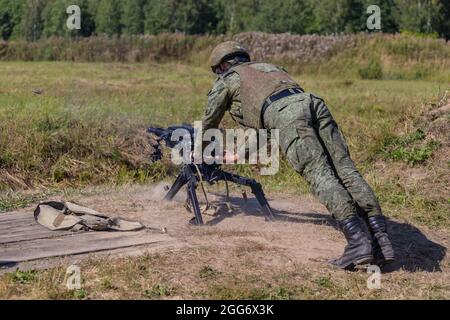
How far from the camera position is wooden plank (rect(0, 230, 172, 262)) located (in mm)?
6605

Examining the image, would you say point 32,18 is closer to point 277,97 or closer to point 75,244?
point 75,244

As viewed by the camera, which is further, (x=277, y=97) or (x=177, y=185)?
(x=177, y=185)

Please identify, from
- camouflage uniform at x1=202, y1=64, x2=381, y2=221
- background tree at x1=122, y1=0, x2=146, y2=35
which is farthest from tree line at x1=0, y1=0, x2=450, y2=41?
camouflage uniform at x1=202, y1=64, x2=381, y2=221

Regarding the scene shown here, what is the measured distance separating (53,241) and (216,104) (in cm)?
202

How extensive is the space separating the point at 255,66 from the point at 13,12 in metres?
35.8

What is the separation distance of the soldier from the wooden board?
1.30 meters

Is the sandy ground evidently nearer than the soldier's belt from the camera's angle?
No

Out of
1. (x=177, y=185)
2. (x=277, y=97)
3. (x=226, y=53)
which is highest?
(x=226, y=53)

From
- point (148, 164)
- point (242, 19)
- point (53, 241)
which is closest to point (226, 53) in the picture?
point (53, 241)

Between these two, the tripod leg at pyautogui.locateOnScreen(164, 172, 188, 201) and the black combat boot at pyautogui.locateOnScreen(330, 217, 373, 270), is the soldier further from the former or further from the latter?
the tripod leg at pyautogui.locateOnScreen(164, 172, 188, 201)

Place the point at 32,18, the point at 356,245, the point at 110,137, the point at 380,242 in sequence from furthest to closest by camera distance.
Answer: the point at 32,18 → the point at 110,137 → the point at 380,242 → the point at 356,245

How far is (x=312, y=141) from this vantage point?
677cm

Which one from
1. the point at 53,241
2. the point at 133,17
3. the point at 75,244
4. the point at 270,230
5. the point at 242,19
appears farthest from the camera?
the point at 242,19

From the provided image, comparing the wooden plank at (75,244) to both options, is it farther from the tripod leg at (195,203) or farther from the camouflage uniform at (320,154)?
the camouflage uniform at (320,154)
